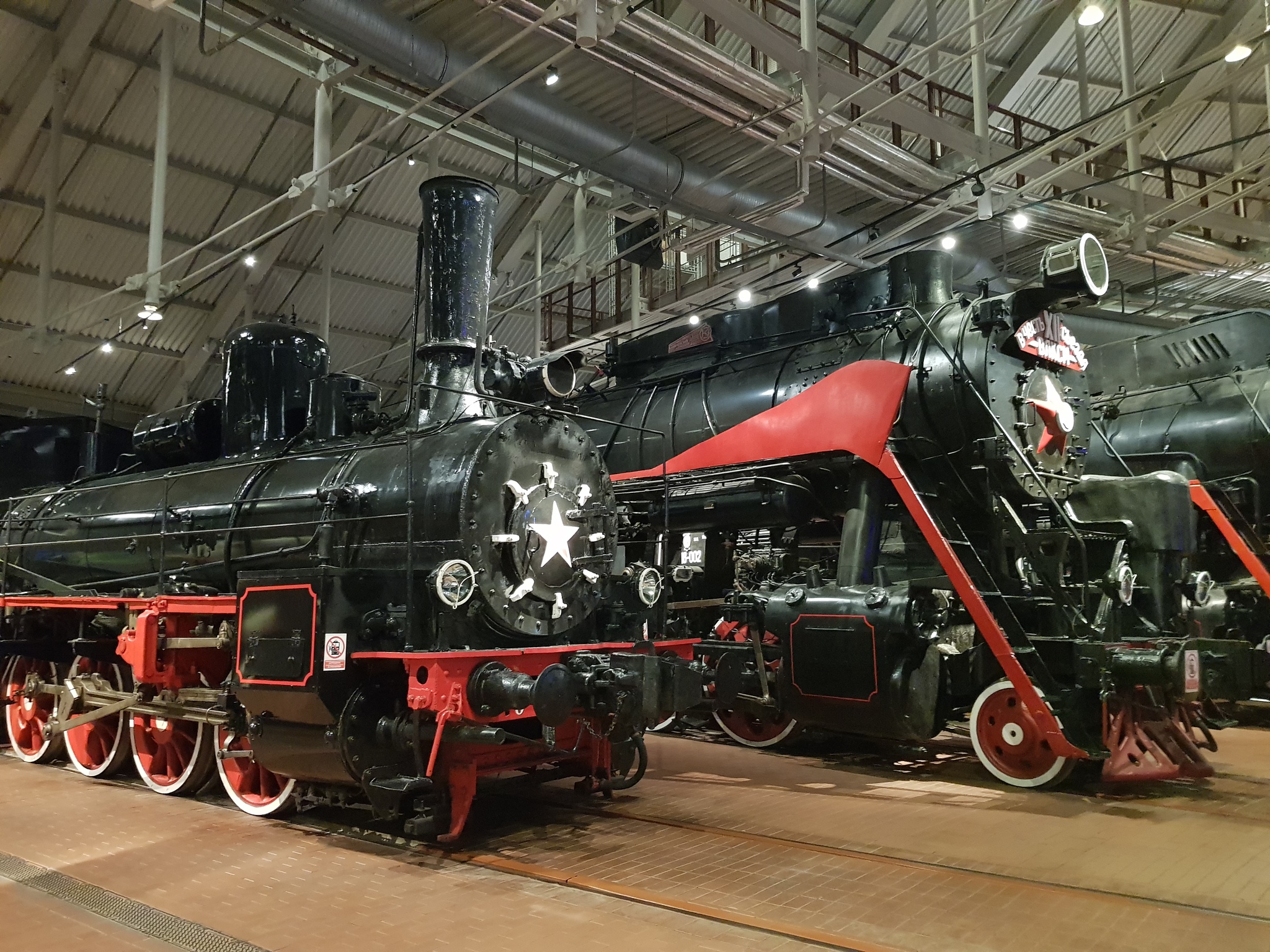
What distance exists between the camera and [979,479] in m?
6.34

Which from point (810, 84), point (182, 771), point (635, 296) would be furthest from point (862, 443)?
point (635, 296)

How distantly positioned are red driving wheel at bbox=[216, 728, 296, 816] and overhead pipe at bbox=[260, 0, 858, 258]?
484 cm

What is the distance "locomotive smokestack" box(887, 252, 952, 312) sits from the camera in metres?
7.21

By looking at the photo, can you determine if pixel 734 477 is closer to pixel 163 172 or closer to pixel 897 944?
pixel 897 944

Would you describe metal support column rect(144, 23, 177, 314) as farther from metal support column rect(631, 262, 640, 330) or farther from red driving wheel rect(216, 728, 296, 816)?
red driving wheel rect(216, 728, 296, 816)

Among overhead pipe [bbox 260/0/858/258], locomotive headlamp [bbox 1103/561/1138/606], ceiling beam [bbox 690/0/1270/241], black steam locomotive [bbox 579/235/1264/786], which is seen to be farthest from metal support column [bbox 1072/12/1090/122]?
locomotive headlamp [bbox 1103/561/1138/606]

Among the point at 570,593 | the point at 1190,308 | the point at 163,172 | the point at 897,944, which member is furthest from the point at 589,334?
the point at 897,944

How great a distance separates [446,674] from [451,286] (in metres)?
2.51

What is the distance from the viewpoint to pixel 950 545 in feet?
19.9

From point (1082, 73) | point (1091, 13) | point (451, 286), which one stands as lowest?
point (451, 286)

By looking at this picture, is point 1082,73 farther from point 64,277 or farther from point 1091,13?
point 64,277

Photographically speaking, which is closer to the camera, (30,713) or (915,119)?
(30,713)

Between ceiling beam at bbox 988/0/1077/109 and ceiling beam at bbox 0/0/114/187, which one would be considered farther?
ceiling beam at bbox 988/0/1077/109

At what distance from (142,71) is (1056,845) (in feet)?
45.0
